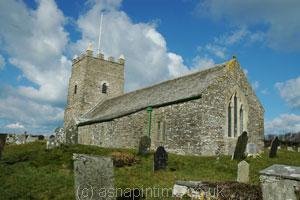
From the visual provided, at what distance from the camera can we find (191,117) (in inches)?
963

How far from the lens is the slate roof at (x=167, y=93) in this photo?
84.4 feet

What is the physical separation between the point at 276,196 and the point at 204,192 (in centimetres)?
249

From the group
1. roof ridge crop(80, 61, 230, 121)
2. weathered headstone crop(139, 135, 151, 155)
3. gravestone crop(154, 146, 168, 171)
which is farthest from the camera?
roof ridge crop(80, 61, 230, 121)

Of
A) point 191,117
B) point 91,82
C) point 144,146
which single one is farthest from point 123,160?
point 91,82

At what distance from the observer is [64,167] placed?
17.7m

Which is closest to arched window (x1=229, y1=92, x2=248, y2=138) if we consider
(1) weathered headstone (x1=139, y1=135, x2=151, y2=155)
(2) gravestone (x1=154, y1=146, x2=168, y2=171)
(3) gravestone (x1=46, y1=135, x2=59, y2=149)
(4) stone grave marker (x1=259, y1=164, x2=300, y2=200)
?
(1) weathered headstone (x1=139, y1=135, x2=151, y2=155)

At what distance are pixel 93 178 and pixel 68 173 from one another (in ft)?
22.1

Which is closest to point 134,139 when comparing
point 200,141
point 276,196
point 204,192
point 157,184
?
point 200,141

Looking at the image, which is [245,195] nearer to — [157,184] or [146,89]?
[157,184]

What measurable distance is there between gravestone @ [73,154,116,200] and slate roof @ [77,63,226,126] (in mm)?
14743

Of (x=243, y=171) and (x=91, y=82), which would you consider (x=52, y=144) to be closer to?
(x=243, y=171)

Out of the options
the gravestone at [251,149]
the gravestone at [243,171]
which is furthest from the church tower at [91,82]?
the gravestone at [243,171]

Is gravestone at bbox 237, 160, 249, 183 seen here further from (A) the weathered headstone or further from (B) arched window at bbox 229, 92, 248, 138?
(B) arched window at bbox 229, 92, 248, 138

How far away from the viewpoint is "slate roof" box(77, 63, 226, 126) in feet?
84.4
